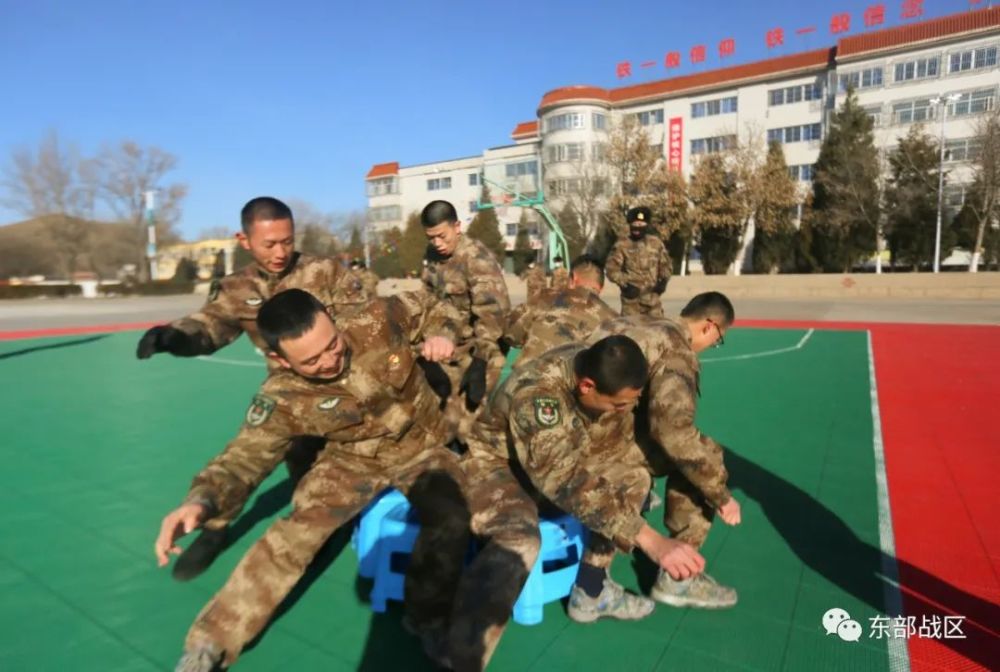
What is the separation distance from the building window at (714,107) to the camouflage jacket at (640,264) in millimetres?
35711

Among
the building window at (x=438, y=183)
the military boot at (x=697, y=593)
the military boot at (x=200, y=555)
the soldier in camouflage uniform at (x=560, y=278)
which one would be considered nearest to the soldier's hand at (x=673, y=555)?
the military boot at (x=697, y=593)

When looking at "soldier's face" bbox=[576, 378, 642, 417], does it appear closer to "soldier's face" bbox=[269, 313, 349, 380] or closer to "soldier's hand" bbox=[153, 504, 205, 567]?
"soldier's face" bbox=[269, 313, 349, 380]

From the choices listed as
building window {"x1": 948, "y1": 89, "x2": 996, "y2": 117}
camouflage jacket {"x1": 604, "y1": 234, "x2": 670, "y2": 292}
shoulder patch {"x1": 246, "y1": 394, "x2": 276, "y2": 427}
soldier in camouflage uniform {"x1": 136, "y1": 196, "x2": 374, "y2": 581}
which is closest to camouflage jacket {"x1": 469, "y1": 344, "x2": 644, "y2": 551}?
shoulder patch {"x1": 246, "y1": 394, "x2": 276, "y2": 427}

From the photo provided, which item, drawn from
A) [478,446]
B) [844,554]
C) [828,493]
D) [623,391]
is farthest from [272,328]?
[828,493]

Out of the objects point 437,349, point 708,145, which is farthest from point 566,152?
point 437,349

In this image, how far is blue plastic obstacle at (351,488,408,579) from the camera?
2918 millimetres

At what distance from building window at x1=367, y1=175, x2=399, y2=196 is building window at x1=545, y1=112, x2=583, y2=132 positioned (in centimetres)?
1820

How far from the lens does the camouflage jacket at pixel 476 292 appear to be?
464 centimetres

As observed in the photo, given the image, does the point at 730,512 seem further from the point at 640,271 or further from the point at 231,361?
the point at 231,361

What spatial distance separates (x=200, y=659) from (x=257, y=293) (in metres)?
2.16

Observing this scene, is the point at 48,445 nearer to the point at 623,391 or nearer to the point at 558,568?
the point at 558,568

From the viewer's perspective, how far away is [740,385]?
7.61 m

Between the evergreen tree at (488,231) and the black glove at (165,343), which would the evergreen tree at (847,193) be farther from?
the black glove at (165,343)

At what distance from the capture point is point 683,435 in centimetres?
262
